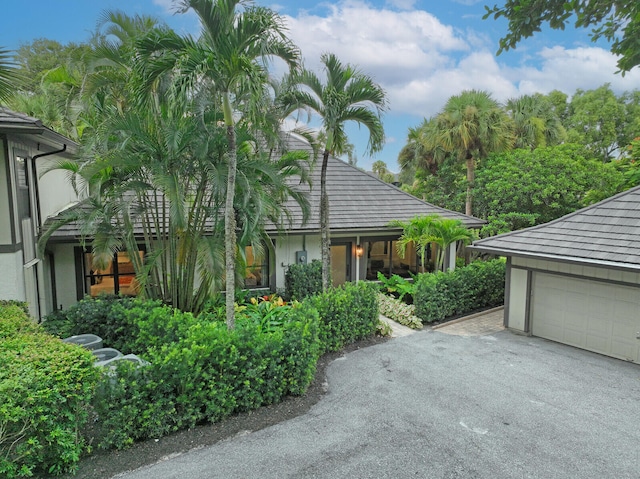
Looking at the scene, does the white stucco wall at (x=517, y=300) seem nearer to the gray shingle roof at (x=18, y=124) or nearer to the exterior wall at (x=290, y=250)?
the exterior wall at (x=290, y=250)

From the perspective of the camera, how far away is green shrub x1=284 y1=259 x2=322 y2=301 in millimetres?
11414

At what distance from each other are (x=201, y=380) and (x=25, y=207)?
6.19m

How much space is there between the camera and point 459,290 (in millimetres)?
11211

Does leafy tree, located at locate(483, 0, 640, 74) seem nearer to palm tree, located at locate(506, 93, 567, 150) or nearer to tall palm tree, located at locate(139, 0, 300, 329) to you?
tall palm tree, located at locate(139, 0, 300, 329)

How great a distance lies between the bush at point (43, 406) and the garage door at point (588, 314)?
9647 millimetres

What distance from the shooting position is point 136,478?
4.23 meters

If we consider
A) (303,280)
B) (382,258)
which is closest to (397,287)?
(382,258)

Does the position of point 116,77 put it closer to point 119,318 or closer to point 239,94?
point 239,94

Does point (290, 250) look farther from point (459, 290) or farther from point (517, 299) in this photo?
point (517, 299)

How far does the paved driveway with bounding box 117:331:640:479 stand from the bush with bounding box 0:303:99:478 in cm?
81

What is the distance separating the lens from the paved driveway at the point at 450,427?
14.6 feet

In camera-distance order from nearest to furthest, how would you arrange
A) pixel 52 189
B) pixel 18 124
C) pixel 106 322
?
pixel 18 124 < pixel 106 322 < pixel 52 189

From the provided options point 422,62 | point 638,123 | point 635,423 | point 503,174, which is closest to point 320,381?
point 635,423

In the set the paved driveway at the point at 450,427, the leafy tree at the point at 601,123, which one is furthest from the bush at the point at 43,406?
the leafy tree at the point at 601,123
